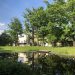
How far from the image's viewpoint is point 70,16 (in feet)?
190

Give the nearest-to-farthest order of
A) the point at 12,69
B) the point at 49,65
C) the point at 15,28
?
the point at 12,69 → the point at 49,65 → the point at 15,28

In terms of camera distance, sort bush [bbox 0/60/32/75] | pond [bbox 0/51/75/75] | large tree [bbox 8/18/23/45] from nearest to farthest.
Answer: bush [bbox 0/60/32/75] → pond [bbox 0/51/75/75] → large tree [bbox 8/18/23/45]

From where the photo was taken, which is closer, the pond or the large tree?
the pond

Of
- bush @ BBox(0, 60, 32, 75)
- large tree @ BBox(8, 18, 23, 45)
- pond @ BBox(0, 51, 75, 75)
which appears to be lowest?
pond @ BBox(0, 51, 75, 75)

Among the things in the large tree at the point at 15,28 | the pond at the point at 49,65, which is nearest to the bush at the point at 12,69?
the pond at the point at 49,65

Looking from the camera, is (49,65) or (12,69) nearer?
(12,69)

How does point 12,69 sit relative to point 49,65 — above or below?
above

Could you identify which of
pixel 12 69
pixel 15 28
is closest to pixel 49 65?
pixel 12 69

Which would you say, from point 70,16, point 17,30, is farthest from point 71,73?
point 17,30

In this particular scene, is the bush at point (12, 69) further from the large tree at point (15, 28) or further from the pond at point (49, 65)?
the large tree at point (15, 28)

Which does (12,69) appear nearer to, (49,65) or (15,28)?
(49,65)

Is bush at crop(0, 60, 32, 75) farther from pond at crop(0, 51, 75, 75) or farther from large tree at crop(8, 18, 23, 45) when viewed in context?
large tree at crop(8, 18, 23, 45)

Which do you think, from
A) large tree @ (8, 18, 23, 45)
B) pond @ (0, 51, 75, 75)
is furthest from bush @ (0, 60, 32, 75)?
large tree @ (8, 18, 23, 45)

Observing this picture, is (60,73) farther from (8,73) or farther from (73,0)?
(73,0)
